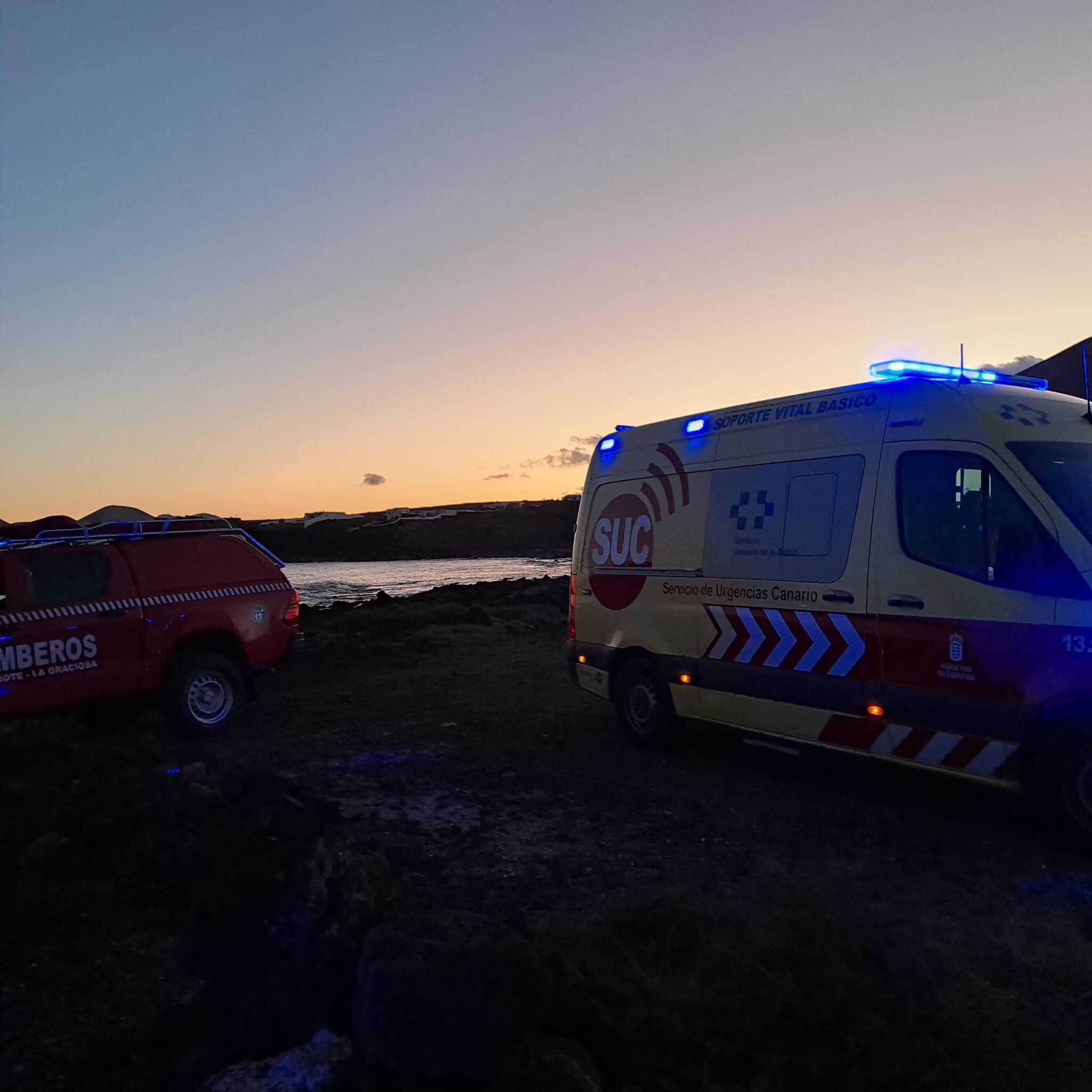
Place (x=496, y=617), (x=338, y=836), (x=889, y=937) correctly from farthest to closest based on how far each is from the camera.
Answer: (x=496, y=617) → (x=338, y=836) → (x=889, y=937)

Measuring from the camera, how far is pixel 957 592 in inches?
216

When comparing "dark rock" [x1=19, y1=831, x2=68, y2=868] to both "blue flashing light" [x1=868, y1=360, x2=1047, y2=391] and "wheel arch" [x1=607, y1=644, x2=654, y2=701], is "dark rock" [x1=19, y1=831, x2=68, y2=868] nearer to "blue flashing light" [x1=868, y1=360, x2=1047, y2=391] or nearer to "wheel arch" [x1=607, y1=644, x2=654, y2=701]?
"wheel arch" [x1=607, y1=644, x2=654, y2=701]

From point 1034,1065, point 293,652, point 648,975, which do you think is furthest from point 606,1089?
point 293,652

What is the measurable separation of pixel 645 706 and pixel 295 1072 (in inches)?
202

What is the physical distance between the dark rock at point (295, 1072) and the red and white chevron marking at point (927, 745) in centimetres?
387

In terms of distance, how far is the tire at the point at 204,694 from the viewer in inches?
342

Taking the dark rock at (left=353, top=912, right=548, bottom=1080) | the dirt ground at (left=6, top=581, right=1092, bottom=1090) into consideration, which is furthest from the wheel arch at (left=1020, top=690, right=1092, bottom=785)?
the dark rock at (left=353, top=912, right=548, bottom=1080)

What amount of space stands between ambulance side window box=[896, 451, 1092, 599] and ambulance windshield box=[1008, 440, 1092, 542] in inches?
6.9

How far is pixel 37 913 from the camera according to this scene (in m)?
4.67

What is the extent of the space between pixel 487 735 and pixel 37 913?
14.9 ft

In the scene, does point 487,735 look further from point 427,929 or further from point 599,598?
point 427,929

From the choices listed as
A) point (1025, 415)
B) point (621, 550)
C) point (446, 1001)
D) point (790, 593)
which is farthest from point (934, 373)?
point (446, 1001)

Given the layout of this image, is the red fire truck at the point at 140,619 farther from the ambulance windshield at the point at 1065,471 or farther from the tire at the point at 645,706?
the ambulance windshield at the point at 1065,471

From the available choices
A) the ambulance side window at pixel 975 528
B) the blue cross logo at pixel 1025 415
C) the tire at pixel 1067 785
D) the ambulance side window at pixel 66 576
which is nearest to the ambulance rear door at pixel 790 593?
the ambulance side window at pixel 975 528
